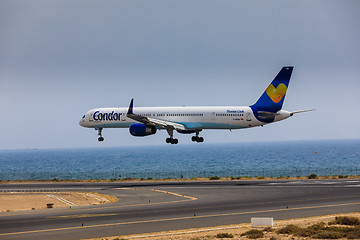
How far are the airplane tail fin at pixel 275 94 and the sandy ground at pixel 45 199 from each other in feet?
80.0

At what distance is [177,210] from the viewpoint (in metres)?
47.2

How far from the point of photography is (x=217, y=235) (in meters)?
33.3

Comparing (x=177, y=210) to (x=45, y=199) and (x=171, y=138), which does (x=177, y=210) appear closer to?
(x=45, y=199)

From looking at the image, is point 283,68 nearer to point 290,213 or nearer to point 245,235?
point 290,213

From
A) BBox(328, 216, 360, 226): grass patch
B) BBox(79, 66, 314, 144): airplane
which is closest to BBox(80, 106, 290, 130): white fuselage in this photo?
BBox(79, 66, 314, 144): airplane

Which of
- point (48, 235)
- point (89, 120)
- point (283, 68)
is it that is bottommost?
point (48, 235)

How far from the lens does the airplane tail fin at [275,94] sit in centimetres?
7189

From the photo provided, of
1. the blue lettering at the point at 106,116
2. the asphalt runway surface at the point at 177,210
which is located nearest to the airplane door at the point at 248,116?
the asphalt runway surface at the point at 177,210

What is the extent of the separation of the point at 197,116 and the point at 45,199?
82.9ft

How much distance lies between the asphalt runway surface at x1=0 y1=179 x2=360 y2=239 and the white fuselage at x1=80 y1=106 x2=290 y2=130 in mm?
10303

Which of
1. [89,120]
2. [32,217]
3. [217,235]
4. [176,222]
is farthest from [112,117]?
[217,235]

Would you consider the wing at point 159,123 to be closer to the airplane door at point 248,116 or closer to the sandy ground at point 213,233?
the airplane door at point 248,116

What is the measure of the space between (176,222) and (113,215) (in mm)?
7333

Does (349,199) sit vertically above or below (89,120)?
below
